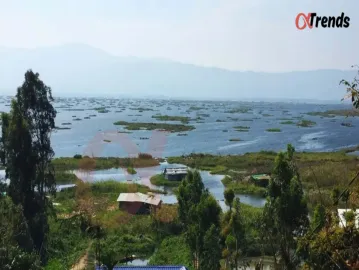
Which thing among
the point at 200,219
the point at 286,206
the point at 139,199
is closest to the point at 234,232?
the point at 200,219

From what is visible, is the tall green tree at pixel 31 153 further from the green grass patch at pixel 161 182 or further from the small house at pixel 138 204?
the green grass patch at pixel 161 182

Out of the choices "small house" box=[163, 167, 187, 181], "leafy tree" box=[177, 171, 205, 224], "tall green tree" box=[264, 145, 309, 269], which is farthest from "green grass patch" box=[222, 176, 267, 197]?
"tall green tree" box=[264, 145, 309, 269]

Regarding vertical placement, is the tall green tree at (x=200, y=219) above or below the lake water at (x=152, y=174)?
above

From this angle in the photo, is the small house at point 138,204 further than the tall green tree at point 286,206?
Yes

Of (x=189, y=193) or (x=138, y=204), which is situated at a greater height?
(x=189, y=193)

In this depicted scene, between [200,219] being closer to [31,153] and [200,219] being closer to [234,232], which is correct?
[234,232]

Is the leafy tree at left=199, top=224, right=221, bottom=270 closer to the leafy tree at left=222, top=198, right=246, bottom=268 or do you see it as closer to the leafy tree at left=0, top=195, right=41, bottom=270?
the leafy tree at left=222, top=198, right=246, bottom=268

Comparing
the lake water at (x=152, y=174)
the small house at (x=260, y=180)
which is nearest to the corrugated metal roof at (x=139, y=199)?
the lake water at (x=152, y=174)
